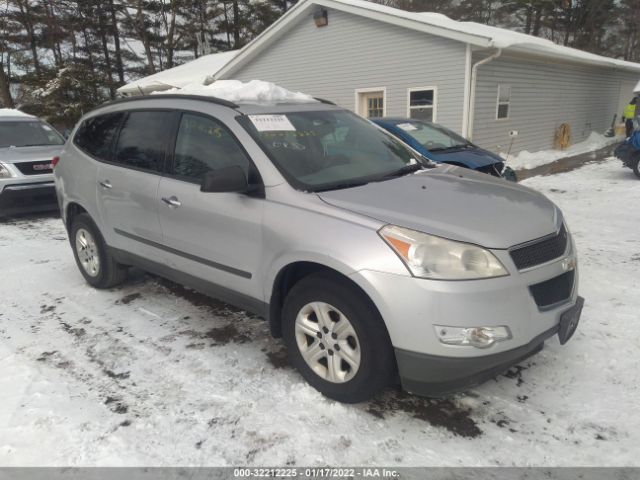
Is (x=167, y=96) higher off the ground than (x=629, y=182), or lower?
higher

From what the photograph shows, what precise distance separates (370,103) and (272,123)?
1126cm

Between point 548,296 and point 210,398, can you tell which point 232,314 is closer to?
point 210,398

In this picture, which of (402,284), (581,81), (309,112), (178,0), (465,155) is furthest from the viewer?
(178,0)

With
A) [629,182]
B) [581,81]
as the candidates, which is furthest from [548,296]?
[581,81]

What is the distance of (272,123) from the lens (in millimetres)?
3246

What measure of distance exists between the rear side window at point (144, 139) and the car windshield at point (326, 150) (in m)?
0.84

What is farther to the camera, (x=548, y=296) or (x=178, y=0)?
(x=178, y=0)

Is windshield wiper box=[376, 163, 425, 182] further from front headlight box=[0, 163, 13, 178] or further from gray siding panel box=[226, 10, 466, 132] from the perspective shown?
gray siding panel box=[226, 10, 466, 132]

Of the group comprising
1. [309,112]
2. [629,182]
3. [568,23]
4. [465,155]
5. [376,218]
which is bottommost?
[629,182]

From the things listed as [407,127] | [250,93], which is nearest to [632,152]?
[407,127]

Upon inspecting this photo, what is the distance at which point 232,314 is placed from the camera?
13.2 ft

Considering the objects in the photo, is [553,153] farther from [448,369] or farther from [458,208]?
[448,369]

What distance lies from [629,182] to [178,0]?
91.4 ft

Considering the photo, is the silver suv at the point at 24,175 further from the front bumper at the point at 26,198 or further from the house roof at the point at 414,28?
the house roof at the point at 414,28
